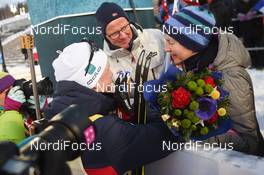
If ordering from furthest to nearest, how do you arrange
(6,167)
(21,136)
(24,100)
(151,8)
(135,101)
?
1. (151,8)
2. (24,100)
3. (21,136)
4. (135,101)
5. (6,167)

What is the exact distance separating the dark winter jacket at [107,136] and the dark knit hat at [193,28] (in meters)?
0.63

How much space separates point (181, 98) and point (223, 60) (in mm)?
474

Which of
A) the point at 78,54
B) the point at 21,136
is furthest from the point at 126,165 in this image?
the point at 21,136

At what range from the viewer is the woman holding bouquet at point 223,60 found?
204 cm

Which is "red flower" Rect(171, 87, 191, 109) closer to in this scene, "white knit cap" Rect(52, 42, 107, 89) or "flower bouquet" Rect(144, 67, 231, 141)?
"flower bouquet" Rect(144, 67, 231, 141)

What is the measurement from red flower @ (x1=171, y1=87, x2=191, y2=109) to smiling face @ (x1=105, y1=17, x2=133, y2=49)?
1496 mm

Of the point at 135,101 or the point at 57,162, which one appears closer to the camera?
the point at 57,162

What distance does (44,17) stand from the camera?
5.90m

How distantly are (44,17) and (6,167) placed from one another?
540 cm

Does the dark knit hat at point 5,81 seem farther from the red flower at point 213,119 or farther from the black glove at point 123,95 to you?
the red flower at point 213,119

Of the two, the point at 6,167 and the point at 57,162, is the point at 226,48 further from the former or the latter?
the point at 6,167

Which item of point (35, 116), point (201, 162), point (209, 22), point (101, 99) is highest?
point (209, 22)

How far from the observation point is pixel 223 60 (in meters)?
2.07

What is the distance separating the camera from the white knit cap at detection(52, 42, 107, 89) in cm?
195
